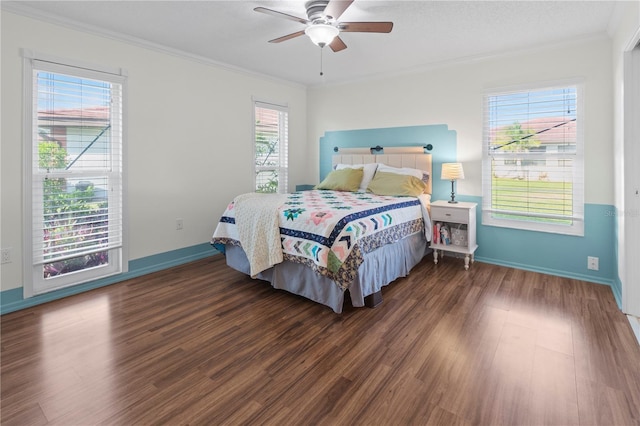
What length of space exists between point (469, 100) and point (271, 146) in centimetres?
282

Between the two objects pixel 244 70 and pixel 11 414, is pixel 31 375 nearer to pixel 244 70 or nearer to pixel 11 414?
pixel 11 414

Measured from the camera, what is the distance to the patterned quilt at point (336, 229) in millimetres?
2633

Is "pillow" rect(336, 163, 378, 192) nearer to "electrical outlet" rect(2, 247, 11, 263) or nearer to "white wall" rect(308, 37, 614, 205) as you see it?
"white wall" rect(308, 37, 614, 205)

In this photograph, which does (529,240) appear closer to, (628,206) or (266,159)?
(628,206)

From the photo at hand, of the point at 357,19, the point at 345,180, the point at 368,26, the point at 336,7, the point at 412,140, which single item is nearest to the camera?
the point at 336,7

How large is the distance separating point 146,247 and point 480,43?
423 centimetres

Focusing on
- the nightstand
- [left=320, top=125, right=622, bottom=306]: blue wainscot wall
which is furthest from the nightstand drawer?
[left=320, top=125, right=622, bottom=306]: blue wainscot wall

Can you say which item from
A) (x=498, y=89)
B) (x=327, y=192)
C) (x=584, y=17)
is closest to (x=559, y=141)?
(x=498, y=89)

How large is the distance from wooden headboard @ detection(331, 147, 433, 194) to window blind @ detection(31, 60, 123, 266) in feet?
9.84

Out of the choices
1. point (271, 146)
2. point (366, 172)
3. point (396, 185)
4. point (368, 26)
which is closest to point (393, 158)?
point (366, 172)

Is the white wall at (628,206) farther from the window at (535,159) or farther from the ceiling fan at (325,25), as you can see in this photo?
the ceiling fan at (325,25)

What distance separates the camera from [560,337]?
2.33 meters

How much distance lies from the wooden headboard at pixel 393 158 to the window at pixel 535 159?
695 mm

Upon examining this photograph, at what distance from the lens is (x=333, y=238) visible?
2637 millimetres
